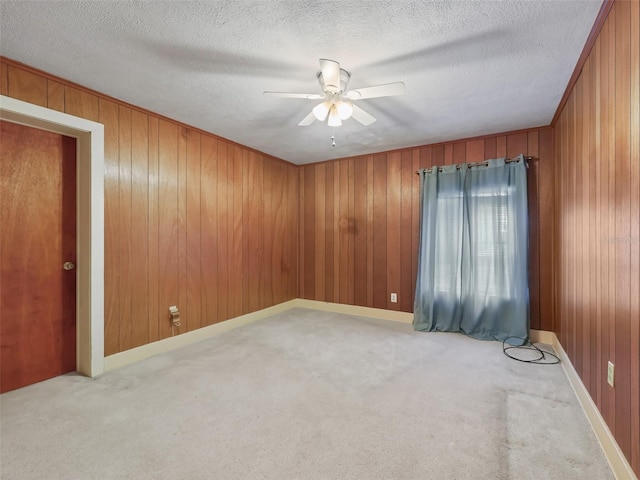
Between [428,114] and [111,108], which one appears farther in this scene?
[428,114]

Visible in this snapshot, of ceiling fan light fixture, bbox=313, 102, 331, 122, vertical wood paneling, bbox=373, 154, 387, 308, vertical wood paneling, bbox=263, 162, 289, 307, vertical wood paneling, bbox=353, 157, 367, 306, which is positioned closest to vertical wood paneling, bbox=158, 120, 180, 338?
vertical wood paneling, bbox=263, 162, 289, 307

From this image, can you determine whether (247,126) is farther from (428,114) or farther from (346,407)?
(346,407)

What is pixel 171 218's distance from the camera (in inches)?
126

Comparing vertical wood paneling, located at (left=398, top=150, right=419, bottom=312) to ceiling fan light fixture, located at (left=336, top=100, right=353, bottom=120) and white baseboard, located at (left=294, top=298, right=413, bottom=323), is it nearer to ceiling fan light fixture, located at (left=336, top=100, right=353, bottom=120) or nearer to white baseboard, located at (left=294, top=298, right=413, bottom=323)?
white baseboard, located at (left=294, top=298, right=413, bottom=323)

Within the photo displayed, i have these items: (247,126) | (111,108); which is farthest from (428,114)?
(111,108)

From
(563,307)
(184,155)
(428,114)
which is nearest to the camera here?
(563,307)

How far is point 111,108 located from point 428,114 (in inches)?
117

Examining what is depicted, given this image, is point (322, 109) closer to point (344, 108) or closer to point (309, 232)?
point (344, 108)

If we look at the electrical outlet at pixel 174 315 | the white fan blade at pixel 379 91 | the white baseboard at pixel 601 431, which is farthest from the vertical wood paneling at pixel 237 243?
the white baseboard at pixel 601 431

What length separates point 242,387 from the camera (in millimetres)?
2354

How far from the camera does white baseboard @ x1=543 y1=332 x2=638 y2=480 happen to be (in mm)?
1413

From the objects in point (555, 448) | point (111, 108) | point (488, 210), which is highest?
point (111, 108)

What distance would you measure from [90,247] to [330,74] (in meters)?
2.39

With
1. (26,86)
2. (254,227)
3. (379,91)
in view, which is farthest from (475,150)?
(26,86)
